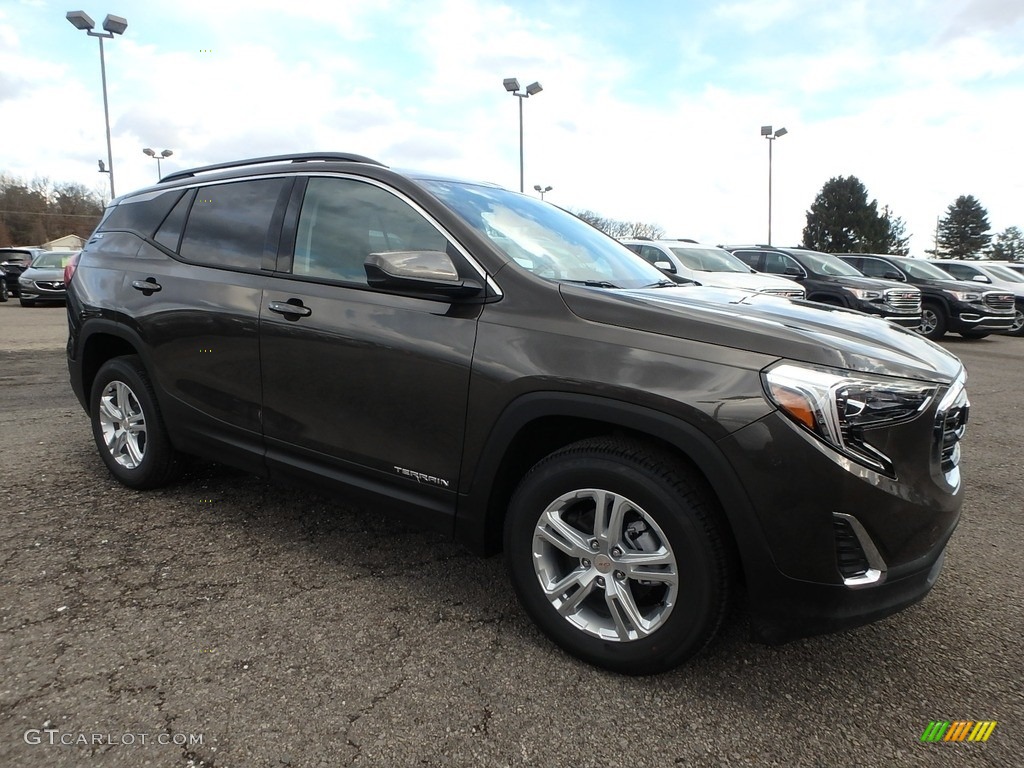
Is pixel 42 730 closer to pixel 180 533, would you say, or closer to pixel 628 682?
pixel 180 533

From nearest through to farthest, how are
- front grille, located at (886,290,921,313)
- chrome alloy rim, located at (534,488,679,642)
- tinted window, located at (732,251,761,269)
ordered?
1. chrome alloy rim, located at (534,488,679,642)
2. front grille, located at (886,290,921,313)
3. tinted window, located at (732,251,761,269)

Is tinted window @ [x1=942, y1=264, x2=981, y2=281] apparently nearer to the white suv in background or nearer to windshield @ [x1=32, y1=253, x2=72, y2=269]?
the white suv in background

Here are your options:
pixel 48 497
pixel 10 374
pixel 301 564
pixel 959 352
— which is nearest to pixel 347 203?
pixel 301 564

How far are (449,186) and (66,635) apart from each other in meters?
2.27

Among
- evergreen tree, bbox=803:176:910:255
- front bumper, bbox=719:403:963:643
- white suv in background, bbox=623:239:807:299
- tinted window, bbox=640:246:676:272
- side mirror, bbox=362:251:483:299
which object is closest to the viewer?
front bumper, bbox=719:403:963:643

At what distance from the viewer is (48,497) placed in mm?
3955

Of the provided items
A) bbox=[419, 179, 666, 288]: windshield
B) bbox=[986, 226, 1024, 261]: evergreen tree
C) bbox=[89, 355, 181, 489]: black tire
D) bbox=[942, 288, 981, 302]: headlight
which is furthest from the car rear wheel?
bbox=[986, 226, 1024, 261]: evergreen tree

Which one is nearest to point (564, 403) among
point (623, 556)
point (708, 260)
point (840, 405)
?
point (623, 556)

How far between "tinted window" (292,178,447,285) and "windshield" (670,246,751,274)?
9921 mm

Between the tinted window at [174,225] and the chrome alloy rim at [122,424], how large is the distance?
32.7 inches

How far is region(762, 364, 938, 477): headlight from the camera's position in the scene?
80.0 inches

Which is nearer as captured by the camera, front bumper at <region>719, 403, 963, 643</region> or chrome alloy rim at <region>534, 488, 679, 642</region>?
front bumper at <region>719, 403, 963, 643</region>

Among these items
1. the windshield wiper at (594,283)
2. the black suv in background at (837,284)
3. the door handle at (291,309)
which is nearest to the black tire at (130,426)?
the door handle at (291,309)

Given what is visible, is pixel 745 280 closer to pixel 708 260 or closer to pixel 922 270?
pixel 708 260
